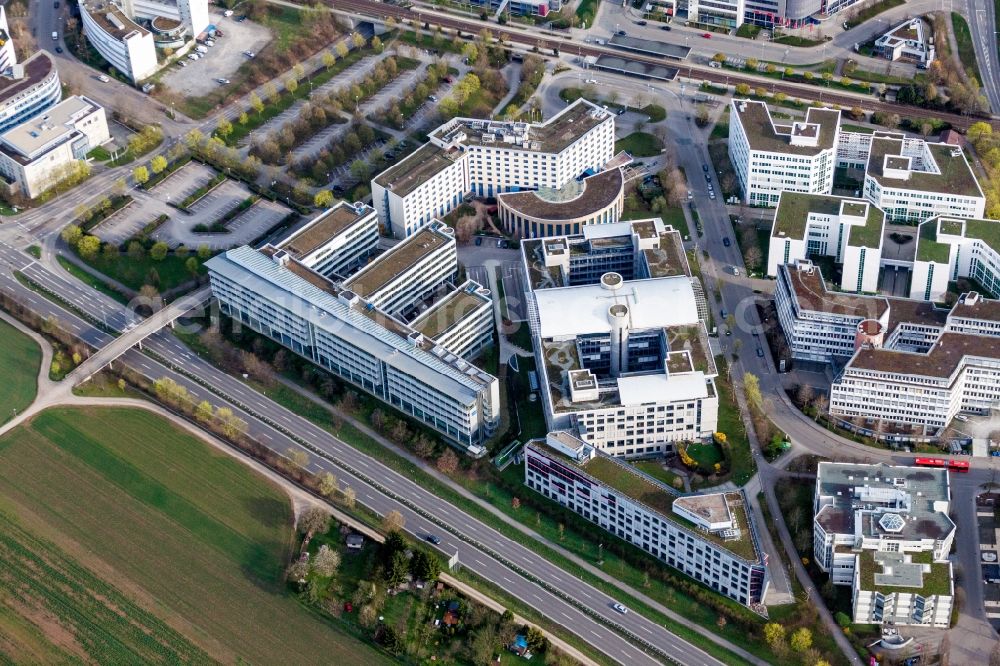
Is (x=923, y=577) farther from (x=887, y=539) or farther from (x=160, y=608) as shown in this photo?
(x=160, y=608)

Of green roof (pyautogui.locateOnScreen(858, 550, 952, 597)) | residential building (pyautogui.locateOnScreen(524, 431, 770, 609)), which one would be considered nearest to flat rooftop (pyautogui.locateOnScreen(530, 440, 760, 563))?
residential building (pyautogui.locateOnScreen(524, 431, 770, 609))

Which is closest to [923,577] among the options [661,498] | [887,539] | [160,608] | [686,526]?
[887,539]

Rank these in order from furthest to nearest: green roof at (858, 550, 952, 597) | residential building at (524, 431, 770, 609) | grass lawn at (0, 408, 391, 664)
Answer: residential building at (524, 431, 770, 609) < grass lawn at (0, 408, 391, 664) < green roof at (858, 550, 952, 597)

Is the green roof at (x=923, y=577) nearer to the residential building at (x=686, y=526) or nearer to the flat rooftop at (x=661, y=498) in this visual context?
the residential building at (x=686, y=526)

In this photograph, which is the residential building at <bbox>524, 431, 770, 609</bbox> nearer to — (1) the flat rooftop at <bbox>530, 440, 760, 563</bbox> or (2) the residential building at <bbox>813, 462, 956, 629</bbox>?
(1) the flat rooftop at <bbox>530, 440, 760, 563</bbox>

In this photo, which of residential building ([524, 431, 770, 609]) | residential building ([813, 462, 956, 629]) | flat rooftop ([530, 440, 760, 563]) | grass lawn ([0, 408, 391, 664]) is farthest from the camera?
flat rooftop ([530, 440, 760, 563])

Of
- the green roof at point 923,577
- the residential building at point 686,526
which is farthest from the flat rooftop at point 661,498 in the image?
the green roof at point 923,577

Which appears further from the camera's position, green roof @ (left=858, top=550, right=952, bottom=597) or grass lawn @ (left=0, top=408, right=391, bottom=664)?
grass lawn @ (left=0, top=408, right=391, bottom=664)
